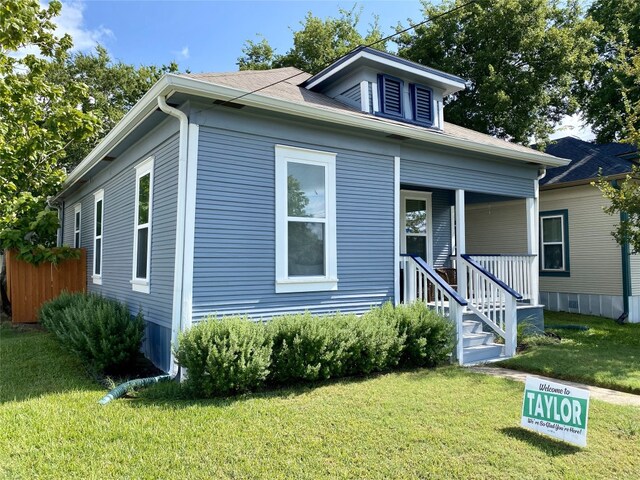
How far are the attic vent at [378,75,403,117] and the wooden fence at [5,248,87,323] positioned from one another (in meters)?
7.79

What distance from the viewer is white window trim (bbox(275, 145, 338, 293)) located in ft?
20.2

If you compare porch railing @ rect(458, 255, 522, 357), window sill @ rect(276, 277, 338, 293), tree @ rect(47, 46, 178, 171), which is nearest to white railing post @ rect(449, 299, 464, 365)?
porch railing @ rect(458, 255, 522, 357)

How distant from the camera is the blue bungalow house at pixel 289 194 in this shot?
5.61 meters

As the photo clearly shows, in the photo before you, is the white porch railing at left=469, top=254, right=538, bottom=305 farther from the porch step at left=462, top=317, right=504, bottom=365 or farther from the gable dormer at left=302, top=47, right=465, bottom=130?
the gable dormer at left=302, top=47, right=465, bottom=130

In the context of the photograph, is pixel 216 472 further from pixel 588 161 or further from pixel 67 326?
pixel 588 161

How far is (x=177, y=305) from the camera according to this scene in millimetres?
5406

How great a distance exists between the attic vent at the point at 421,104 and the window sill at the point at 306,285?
4.04 meters

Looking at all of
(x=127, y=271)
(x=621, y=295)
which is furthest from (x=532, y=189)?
(x=127, y=271)

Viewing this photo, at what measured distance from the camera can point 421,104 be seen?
8.93 m

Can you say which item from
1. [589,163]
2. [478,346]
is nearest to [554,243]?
[589,163]

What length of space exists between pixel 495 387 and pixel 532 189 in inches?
218

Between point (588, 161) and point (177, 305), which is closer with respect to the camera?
point (177, 305)

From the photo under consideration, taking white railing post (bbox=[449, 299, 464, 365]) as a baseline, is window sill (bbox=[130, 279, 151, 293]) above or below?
above

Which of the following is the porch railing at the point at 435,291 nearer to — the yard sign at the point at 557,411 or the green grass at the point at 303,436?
the green grass at the point at 303,436
